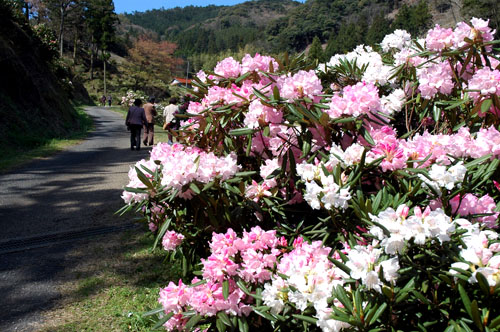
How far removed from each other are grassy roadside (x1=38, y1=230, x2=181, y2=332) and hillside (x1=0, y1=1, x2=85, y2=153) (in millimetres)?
7770

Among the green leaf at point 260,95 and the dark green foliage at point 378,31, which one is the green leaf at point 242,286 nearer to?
the green leaf at point 260,95

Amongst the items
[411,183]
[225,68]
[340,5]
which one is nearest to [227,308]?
[411,183]

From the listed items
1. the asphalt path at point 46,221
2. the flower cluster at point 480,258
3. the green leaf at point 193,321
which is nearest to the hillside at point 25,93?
the asphalt path at point 46,221

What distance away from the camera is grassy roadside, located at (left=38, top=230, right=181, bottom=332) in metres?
2.69

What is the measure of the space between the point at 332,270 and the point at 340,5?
13515 cm

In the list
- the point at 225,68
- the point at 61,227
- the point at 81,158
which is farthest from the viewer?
the point at 81,158

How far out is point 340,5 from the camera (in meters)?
124

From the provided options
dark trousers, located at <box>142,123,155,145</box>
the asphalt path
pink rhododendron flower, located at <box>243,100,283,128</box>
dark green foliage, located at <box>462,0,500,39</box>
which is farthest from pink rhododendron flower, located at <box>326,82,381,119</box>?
dark green foliage, located at <box>462,0,500,39</box>

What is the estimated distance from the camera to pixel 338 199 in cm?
159

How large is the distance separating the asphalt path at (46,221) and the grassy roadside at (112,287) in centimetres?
13

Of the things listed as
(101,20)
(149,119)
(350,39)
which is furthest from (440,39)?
(350,39)

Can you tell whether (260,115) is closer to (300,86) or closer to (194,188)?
(300,86)

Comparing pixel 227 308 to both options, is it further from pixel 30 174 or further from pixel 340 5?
pixel 340 5

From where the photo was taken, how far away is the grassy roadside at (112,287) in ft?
8.84
